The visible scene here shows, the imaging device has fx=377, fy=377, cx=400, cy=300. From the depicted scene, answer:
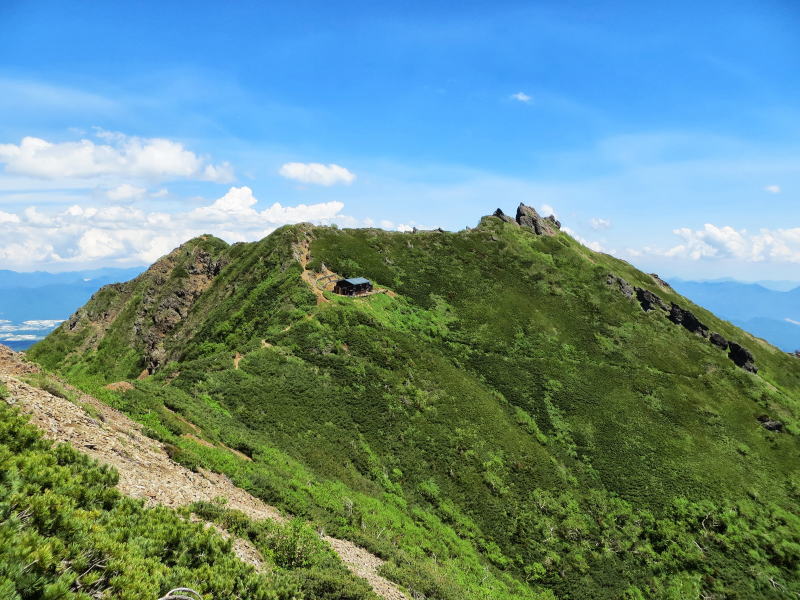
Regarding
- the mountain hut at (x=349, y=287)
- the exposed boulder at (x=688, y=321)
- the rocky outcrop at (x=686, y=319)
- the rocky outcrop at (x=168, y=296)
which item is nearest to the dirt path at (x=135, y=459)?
the mountain hut at (x=349, y=287)

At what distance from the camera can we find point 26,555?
7.92m

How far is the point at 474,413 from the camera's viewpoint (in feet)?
174

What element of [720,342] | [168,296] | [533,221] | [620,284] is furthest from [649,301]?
[168,296]

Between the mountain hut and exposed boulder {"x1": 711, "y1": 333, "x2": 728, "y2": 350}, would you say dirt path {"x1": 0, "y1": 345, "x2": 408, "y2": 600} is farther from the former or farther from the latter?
exposed boulder {"x1": 711, "y1": 333, "x2": 728, "y2": 350}

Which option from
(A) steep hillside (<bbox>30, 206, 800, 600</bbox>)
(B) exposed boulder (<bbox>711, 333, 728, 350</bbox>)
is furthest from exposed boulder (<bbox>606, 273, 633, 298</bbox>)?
(B) exposed boulder (<bbox>711, 333, 728, 350</bbox>)

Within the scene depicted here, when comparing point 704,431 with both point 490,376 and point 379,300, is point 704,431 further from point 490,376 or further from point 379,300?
point 379,300

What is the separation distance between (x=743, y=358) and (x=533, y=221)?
65500mm

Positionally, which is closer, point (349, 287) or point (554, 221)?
point (349, 287)

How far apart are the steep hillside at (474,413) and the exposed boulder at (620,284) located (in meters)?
0.67

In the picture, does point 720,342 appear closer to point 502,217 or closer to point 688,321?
point 688,321

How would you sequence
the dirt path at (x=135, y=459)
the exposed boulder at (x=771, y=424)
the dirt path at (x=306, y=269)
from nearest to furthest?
the dirt path at (x=135, y=459) → the dirt path at (x=306, y=269) → the exposed boulder at (x=771, y=424)

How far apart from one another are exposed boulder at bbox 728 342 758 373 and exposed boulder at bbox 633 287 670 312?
16.7 meters

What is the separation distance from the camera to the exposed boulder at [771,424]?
66.9 meters

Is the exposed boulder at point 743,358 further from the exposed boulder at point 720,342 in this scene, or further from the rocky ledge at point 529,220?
the rocky ledge at point 529,220
